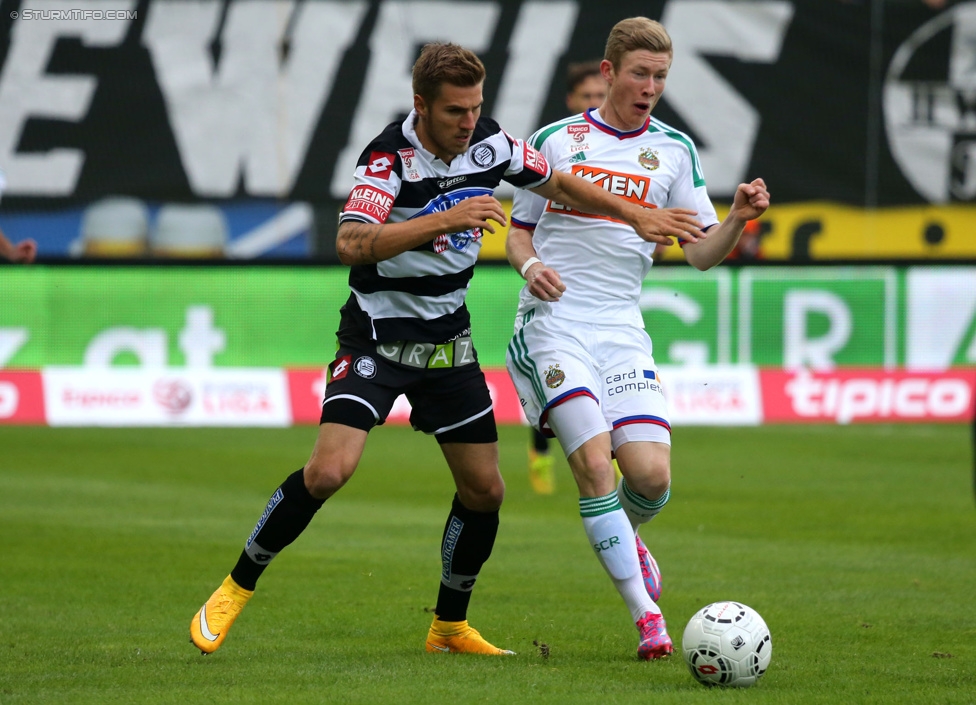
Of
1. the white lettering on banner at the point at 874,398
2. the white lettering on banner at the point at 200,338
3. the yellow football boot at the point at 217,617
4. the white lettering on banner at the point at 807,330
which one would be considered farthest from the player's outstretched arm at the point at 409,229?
the white lettering on banner at the point at 807,330

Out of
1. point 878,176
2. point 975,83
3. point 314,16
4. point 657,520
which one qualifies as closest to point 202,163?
point 314,16

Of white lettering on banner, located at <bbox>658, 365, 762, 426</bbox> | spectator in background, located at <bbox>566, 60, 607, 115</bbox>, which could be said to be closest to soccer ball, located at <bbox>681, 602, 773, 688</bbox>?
spectator in background, located at <bbox>566, 60, 607, 115</bbox>

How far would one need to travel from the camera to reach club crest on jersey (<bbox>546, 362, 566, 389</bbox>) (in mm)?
6105

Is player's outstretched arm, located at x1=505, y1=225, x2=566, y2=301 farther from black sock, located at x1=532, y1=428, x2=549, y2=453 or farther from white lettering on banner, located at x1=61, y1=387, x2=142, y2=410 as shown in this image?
white lettering on banner, located at x1=61, y1=387, x2=142, y2=410

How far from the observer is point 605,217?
6.48 meters

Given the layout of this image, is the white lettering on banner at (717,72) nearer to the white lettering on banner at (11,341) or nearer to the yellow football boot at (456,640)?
the white lettering on banner at (11,341)

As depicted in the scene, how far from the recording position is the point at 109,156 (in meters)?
22.6

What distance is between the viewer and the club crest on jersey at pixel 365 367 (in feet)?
18.6

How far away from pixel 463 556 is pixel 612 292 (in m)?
1.37

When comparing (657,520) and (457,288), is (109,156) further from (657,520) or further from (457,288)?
(457,288)

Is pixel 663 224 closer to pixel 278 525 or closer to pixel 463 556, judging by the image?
pixel 463 556

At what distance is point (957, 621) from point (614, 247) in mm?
2365

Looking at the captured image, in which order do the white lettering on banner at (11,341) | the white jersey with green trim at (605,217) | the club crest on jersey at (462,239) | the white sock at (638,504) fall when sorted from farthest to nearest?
the white lettering on banner at (11,341), the white jersey with green trim at (605,217), the white sock at (638,504), the club crest on jersey at (462,239)

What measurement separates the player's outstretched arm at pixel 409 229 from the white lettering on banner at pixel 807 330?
45.8 feet
